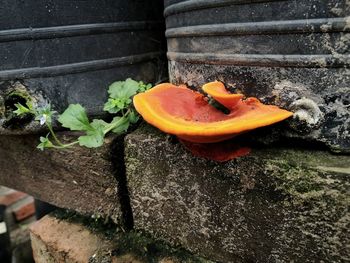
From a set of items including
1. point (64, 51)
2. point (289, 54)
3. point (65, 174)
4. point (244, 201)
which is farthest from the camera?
point (65, 174)

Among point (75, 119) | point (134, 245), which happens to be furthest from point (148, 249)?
point (75, 119)

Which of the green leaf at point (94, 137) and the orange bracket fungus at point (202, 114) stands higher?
the orange bracket fungus at point (202, 114)

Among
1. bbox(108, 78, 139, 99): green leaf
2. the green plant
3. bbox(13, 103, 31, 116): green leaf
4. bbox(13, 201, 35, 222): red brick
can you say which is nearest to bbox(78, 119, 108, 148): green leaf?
the green plant

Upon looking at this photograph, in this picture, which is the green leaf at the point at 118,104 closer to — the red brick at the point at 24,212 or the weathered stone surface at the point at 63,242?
the weathered stone surface at the point at 63,242

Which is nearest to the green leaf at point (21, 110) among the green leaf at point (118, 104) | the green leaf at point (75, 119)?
the green leaf at point (75, 119)

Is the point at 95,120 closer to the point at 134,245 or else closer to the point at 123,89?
the point at 123,89

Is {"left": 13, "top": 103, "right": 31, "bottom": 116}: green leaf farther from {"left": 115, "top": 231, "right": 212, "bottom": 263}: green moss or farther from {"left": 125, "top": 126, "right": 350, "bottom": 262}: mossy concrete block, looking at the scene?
{"left": 115, "top": 231, "right": 212, "bottom": 263}: green moss
